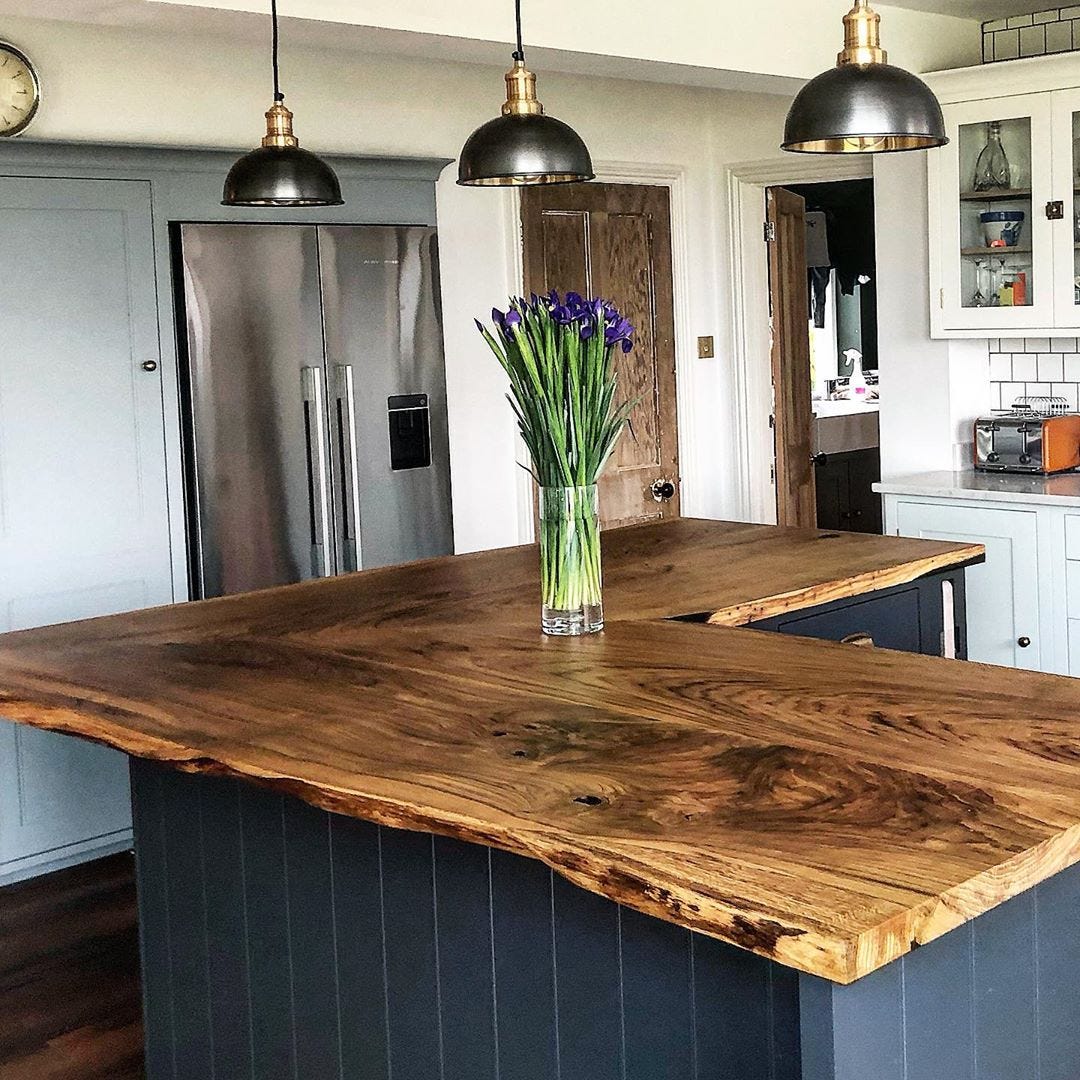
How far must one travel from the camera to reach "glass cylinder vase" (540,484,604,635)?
8.96 ft

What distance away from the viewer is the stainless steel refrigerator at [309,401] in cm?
443

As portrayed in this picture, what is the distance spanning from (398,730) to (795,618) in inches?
51.6

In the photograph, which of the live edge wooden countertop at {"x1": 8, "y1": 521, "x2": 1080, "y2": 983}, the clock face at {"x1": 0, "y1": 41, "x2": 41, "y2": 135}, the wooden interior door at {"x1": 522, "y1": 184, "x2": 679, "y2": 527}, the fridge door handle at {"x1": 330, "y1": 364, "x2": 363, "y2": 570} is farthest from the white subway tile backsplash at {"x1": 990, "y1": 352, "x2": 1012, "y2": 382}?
the clock face at {"x1": 0, "y1": 41, "x2": 41, "y2": 135}

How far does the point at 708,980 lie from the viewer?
1801mm

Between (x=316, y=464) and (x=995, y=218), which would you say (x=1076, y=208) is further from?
(x=316, y=464)

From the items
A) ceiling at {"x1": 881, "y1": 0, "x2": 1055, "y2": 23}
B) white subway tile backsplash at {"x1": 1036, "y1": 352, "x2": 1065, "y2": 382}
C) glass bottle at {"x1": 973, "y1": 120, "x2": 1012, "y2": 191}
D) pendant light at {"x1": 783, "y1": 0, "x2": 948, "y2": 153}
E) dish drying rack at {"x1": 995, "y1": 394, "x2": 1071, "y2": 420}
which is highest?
ceiling at {"x1": 881, "y1": 0, "x2": 1055, "y2": 23}

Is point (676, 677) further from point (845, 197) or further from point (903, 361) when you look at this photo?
point (845, 197)

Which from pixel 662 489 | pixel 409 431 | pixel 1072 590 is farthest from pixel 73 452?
pixel 1072 590

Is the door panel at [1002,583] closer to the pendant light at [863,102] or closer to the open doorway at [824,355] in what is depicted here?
the open doorway at [824,355]

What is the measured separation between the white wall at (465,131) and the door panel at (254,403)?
45cm

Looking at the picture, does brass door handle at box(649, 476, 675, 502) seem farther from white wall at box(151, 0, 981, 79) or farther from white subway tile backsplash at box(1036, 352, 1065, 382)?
white wall at box(151, 0, 981, 79)

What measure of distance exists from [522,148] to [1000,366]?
3.36 metres

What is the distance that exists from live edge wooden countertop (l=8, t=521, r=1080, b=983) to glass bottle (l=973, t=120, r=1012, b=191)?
254 centimetres

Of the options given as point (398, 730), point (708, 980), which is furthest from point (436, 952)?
point (708, 980)
